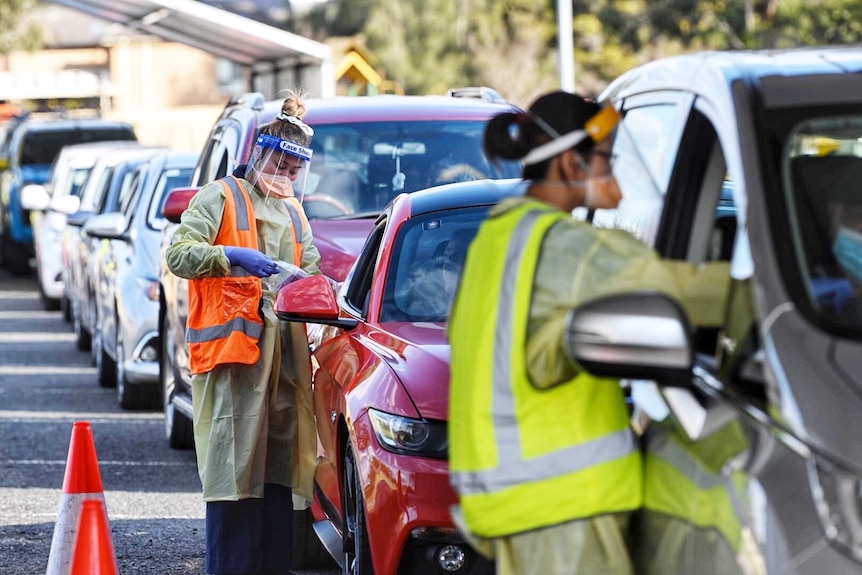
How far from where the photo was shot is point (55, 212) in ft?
71.6

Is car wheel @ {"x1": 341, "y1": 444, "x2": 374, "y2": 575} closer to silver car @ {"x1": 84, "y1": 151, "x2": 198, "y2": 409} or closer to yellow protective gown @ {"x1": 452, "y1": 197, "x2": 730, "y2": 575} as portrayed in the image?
yellow protective gown @ {"x1": 452, "y1": 197, "x2": 730, "y2": 575}

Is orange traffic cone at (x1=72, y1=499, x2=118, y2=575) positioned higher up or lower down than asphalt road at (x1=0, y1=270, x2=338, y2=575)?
higher up

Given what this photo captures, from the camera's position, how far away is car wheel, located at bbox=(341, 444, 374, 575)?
5906 millimetres

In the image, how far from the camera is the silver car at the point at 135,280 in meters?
12.6

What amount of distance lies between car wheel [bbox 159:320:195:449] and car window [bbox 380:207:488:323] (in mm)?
4304

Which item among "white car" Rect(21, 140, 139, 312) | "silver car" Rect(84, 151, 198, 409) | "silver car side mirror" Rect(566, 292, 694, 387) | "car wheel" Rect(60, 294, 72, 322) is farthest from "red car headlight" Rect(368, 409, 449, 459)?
"car wheel" Rect(60, 294, 72, 322)

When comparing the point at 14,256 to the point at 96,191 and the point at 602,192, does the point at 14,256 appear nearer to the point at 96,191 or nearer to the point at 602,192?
the point at 96,191

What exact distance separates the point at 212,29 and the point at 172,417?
646 inches

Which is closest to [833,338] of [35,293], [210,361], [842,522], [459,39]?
[842,522]

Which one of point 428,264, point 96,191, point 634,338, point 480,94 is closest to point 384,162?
point 480,94

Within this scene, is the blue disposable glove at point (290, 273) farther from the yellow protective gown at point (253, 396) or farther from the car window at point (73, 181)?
the car window at point (73, 181)

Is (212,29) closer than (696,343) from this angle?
No

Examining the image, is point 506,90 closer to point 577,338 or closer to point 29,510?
point 29,510

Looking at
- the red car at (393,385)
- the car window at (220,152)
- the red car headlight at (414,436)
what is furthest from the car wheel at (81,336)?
the red car headlight at (414,436)
